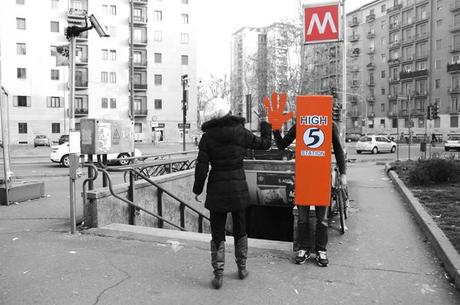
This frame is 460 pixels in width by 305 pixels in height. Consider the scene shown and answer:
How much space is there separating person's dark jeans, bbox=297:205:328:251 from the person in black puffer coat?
93cm

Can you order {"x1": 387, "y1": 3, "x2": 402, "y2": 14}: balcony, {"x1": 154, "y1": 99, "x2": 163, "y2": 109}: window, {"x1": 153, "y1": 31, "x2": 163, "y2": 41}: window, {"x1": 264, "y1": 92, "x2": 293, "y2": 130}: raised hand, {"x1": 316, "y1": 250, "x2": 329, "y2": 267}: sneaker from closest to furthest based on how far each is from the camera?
{"x1": 316, "y1": 250, "x2": 329, "y2": 267}: sneaker < {"x1": 264, "y1": 92, "x2": 293, "y2": 130}: raised hand < {"x1": 153, "y1": 31, "x2": 163, "y2": 41}: window < {"x1": 154, "y1": 99, "x2": 163, "y2": 109}: window < {"x1": 387, "y1": 3, "x2": 402, "y2": 14}: balcony

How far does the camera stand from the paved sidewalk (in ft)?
13.4

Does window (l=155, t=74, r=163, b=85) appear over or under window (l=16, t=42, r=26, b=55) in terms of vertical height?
under

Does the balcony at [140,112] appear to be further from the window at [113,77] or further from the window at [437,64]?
the window at [437,64]

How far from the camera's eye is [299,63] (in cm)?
3794

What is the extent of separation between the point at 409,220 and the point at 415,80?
72.4 m

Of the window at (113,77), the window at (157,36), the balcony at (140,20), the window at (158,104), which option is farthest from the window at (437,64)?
the window at (113,77)

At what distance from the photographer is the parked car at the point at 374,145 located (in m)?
38.7

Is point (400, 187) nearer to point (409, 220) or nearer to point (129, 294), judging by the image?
point (409, 220)

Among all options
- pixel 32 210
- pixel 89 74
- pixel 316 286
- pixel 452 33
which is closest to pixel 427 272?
pixel 316 286

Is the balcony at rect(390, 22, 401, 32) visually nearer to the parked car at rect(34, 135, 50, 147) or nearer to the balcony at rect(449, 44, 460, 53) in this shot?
the balcony at rect(449, 44, 460, 53)

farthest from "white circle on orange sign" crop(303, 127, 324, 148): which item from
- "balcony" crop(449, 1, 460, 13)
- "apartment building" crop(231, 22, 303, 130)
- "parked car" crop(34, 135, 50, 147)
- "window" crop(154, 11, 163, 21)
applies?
"balcony" crop(449, 1, 460, 13)

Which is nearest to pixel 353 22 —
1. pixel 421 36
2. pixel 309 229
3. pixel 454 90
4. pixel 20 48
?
pixel 421 36

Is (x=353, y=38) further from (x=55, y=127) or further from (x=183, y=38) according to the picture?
(x=55, y=127)
